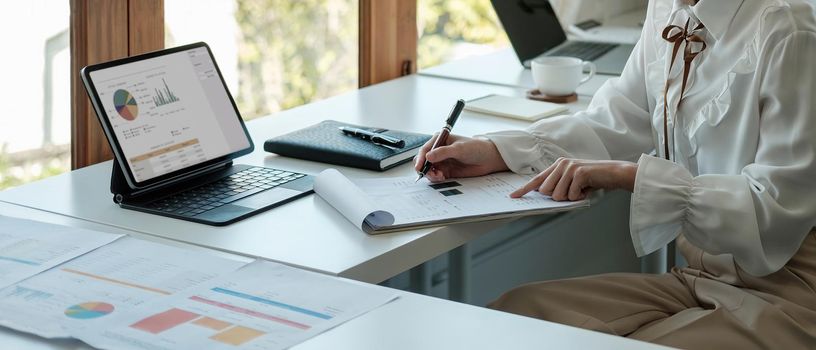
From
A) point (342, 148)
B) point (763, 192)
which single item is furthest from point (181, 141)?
point (763, 192)

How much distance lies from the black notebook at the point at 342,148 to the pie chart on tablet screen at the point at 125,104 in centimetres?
30

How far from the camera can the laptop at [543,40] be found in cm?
254

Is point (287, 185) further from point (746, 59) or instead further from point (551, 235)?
point (551, 235)

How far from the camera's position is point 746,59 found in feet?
4.97

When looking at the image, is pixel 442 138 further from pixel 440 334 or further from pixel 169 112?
pixel 440 334

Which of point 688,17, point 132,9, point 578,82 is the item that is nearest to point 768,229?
point 688,17

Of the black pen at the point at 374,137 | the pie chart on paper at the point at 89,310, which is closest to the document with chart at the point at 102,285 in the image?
the pie chart on paper at the point at 89,310

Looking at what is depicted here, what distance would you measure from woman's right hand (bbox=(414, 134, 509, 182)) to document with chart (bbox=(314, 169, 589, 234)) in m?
0.02

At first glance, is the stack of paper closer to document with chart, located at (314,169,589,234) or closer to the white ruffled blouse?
document with chart, located at (314,169,589,234)

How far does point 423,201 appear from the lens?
5.03 ft

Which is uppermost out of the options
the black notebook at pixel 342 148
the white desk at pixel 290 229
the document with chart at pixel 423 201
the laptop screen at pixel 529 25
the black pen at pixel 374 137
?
the laptop screen at pixel 529 25

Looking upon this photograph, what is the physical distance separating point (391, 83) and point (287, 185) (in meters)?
0.92

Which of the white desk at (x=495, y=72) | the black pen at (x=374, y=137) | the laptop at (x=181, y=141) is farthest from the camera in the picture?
the white desk at (x=495, y=72)

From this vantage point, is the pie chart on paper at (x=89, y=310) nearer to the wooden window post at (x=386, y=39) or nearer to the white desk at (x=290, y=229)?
the white desk at (x=290, y=229)
